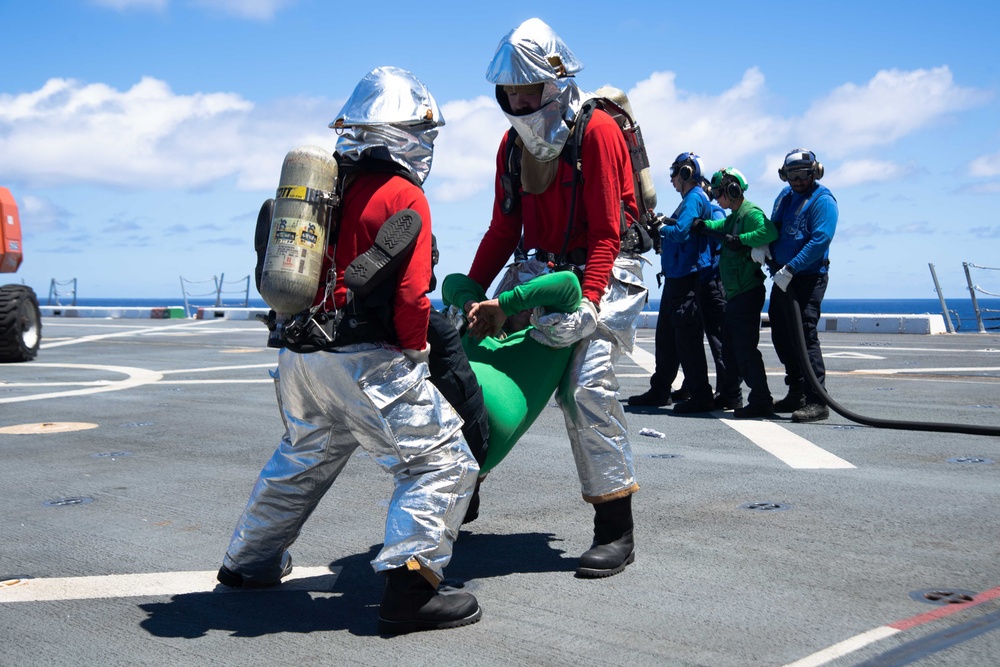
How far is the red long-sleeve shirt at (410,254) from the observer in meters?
3.37

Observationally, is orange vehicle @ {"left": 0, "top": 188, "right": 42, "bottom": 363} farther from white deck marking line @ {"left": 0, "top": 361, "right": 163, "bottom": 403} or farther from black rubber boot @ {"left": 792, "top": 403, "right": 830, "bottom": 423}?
black rubber boot @ {"left": 792, "top": 403, "right": 830, "bottom": 423}

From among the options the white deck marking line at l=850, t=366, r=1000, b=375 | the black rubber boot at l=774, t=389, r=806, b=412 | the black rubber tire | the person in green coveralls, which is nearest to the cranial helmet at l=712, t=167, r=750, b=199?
the person in green coveralls

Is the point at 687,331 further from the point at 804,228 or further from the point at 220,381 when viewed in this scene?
the point at 220,381

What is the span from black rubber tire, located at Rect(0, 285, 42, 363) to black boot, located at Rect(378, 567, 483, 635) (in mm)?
11421

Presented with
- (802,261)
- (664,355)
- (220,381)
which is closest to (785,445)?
(802,261)

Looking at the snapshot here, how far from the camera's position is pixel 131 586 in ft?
12.7

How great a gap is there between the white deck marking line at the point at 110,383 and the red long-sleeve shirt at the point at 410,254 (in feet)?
23.6

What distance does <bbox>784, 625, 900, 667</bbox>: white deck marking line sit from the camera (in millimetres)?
2947

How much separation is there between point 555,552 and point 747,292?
4.35 m

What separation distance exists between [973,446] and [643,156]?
3.48 meters

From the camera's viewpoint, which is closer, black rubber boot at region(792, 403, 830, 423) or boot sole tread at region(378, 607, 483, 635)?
boot sole tread at region(378, 607, 483, 635)

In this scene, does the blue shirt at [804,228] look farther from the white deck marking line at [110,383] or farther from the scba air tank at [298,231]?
the white deck marking line at [110,383]

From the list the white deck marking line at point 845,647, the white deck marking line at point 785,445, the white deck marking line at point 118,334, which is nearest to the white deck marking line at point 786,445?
the white deck marking line at point 785,445

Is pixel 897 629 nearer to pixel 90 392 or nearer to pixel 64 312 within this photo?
pixel 90 392
